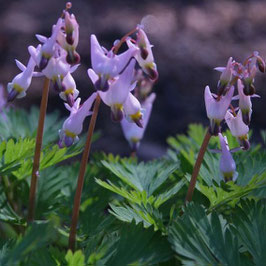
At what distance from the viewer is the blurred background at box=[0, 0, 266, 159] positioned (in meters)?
5.67

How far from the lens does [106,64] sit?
77.5 inches

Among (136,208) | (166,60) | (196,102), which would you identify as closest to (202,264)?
(136,208)

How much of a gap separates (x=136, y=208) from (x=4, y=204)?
0.82 meters

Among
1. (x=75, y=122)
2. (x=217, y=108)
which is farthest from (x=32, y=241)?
(x=217, y=108)

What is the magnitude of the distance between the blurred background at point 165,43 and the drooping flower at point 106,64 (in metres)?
3.31

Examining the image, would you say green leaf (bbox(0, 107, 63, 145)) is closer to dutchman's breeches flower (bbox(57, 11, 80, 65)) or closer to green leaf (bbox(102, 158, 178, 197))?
green leaf (bbox(102, 158, 178, 197))

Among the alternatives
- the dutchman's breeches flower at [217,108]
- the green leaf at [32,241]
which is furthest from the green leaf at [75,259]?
the dutchman's breeches flower at [217,108]

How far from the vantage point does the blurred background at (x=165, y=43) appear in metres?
5.67

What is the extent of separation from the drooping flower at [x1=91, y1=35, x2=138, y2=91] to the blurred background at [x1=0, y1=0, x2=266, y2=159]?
3.31 m

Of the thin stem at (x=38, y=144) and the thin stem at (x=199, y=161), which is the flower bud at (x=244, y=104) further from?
the thin stem at (x=38, y=144)

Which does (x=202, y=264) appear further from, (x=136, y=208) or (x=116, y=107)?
(x=116, y=107)

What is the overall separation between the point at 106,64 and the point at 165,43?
481cm

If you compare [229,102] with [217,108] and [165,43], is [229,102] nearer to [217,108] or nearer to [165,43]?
[217,108]

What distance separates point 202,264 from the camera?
77.1 inches
